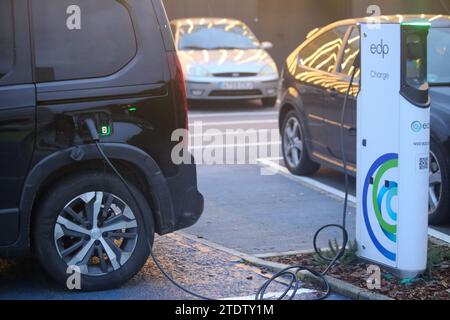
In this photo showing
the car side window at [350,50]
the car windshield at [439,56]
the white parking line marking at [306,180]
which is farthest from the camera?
the white parking line marking at [306,180]

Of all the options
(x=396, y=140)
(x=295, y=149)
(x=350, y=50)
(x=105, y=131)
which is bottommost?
(x=295, y=149)

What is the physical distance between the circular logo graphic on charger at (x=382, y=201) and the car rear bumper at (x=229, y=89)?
8.93m

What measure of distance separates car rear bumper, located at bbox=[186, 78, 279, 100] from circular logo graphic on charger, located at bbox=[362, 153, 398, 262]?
8.93 m

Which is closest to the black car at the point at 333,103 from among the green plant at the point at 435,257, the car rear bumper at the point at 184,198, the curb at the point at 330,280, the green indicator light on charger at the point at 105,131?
the green plant at the point at 435,257

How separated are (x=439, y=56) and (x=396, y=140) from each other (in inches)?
103

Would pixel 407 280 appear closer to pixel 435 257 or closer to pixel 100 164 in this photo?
pixel 435 257

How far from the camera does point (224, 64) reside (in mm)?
14609

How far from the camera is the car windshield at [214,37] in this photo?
15.5 m

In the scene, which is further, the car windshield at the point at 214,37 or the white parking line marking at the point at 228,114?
the car windshield at the point at 214,37

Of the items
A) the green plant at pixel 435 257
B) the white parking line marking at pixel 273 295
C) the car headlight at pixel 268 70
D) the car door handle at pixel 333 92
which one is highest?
the car door handle at pixel 333 92

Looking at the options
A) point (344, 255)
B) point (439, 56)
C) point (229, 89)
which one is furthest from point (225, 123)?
point (344, 255)

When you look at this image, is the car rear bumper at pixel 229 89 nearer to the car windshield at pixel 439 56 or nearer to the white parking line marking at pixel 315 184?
the white parking line marking at pixel 315 184

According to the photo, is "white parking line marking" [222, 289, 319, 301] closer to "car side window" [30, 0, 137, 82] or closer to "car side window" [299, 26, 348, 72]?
"car side window" [30, 0, 137, 82]
